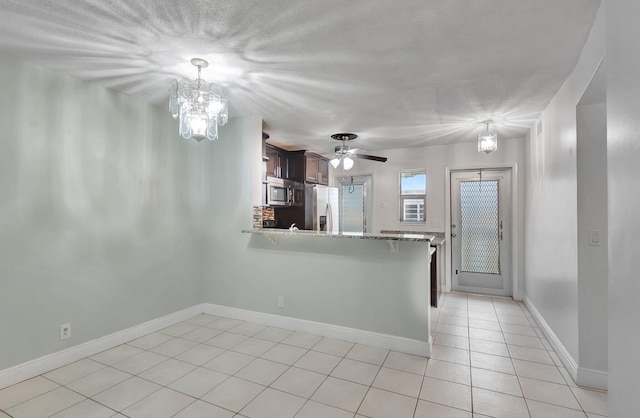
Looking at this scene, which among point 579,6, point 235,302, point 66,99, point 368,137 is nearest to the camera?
point 579,6

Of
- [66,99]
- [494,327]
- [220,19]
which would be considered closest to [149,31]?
[220,19]

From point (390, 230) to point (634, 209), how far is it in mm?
4537

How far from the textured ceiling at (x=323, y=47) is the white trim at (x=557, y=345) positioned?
2.28m

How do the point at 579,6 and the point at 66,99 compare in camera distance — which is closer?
the point at 579,6

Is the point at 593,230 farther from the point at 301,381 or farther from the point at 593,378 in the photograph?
the point at 301,381

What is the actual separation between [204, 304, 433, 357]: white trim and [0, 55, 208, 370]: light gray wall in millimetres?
620

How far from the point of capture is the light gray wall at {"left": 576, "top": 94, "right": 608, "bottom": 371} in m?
2.27

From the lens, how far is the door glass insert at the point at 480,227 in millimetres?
4941

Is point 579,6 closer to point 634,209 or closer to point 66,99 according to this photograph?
point 634,209

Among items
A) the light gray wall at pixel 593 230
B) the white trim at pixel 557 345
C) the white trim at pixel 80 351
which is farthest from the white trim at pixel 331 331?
the light gray wall at pixel 593 230

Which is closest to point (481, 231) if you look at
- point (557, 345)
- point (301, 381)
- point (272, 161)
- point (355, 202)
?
point (355, 202)

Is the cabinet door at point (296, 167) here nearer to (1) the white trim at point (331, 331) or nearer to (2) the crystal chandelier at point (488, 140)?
(1) the white trim at point (331, 331)

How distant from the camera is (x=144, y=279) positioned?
3.31m

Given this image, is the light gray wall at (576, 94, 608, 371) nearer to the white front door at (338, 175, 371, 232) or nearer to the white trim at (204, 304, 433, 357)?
the white trim at (204, 304, 433, 357)
